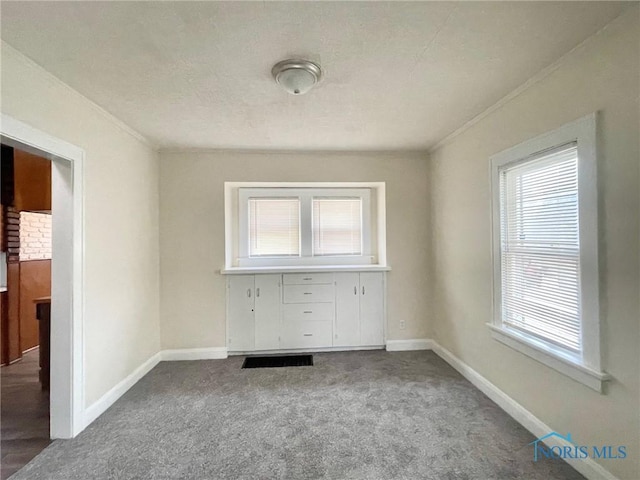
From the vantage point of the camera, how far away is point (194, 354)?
341 centimetres

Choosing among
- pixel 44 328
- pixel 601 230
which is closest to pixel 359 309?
pixel 601 230

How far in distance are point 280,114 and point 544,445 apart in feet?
9.85

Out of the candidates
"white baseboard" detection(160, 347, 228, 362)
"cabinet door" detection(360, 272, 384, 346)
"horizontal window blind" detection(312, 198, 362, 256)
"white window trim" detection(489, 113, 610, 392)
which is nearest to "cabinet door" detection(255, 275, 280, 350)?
"white baseboard" detection(160, 347, 228, 362)

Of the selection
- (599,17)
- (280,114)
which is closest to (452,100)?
(599,17)

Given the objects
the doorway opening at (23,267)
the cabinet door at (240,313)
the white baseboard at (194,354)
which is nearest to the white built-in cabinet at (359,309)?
the cabinet door at (240,313)

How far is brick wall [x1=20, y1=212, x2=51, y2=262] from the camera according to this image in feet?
12.2

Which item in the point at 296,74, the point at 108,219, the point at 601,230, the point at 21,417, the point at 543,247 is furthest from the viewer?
the point at 108,219

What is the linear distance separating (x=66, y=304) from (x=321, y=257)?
2500mm

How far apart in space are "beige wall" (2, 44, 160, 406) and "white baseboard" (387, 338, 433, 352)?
2713 mm

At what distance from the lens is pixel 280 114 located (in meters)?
2.48

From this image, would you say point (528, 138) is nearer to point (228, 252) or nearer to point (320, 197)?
point (320, 197)

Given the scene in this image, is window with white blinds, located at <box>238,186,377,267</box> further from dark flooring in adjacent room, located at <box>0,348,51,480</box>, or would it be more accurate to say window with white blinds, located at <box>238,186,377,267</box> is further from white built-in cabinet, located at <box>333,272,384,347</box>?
dark flooring in adjacent room, located at <box>0,348,51,480</box>

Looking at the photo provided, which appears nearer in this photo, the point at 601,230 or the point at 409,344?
the point at 601,230

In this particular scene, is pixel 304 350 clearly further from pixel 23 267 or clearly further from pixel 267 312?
pixel 23 267
